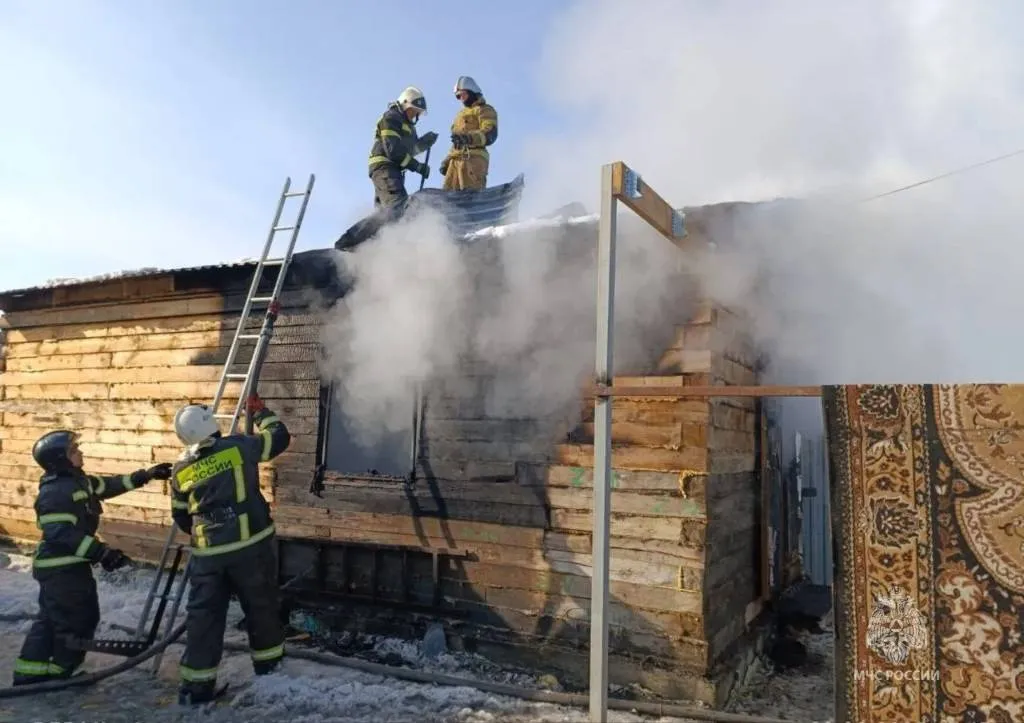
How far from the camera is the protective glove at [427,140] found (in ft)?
26.6

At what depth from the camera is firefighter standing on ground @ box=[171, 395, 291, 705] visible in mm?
4805

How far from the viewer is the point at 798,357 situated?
682 centimetres

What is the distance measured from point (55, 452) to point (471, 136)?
5.35 metres

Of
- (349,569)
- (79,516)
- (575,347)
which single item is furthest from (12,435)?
(575,347)

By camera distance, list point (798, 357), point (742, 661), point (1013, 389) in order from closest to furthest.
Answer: point (1013, 389) → point (742, 661) → point (798, 357)

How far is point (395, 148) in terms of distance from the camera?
7422mm

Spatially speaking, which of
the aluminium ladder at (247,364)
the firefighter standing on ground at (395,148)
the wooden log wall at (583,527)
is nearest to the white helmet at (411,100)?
the firefighter standing on ground at (395,148)

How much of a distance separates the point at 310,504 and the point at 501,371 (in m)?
2.35

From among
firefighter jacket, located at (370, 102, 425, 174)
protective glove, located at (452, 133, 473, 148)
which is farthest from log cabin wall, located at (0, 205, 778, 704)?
protective glove, located at (452, 133, 473, 148)

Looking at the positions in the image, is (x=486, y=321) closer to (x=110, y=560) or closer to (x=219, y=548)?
(x=219, y=548)

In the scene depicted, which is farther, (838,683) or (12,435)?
(12,435)

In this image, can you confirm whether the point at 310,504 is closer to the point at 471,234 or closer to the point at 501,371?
the point at 501,371

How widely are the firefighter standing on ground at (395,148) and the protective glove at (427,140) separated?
212 mm

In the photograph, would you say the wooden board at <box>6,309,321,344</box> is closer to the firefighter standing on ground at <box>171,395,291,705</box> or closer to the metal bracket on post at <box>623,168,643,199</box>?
the firefighter standing on ground at <box>171,395,291,705</box>
